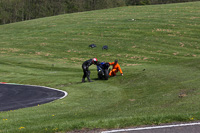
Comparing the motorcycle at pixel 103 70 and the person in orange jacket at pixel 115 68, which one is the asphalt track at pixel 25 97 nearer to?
the motorcycle at pixel 103 70

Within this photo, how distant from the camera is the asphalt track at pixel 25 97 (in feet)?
57.8

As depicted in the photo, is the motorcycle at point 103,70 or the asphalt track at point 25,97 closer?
the asphalt track at point 25,97

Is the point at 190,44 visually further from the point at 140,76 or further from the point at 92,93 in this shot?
the point at 92,93

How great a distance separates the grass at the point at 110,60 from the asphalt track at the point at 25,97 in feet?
4.28

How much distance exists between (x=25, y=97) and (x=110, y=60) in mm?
24168

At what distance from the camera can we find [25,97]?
20453 millimetres

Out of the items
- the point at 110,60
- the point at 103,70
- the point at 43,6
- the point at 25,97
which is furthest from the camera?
the point at 43,6

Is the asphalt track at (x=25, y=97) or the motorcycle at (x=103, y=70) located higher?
the motorcycle at (x=103, y=70)

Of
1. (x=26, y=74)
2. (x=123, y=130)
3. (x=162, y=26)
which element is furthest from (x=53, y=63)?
(x=123, y=130)

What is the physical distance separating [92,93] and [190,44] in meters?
32.3

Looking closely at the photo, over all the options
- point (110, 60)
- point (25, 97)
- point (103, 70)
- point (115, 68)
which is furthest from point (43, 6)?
point (25, 97)

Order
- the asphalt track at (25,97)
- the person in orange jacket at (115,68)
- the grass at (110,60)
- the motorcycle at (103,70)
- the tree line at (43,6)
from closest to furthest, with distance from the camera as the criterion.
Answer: the grass at (110,60), the asphalt track at (25,97), the motorcycle at (103,70), the person in orange jacket at (115,68), the tree line at (43,6)

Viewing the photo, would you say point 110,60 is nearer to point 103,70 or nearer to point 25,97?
point 103,70

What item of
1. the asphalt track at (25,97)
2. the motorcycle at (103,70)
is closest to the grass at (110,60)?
the motorcycle at (103,70)
